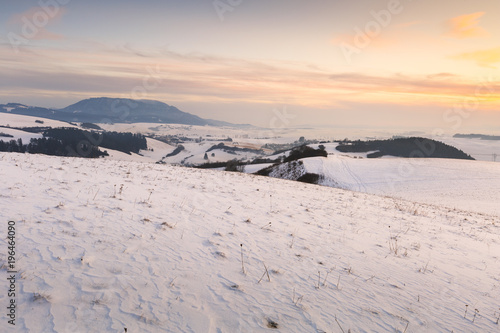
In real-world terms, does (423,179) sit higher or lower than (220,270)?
lower

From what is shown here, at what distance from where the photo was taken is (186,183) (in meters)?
16.3

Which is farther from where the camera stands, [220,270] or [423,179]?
[423,179]

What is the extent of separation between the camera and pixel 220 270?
19.8 feet

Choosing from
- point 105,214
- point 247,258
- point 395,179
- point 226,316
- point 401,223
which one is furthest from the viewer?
point 395,179

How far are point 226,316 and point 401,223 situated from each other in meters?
12.2

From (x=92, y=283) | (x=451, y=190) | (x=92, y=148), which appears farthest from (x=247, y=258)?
(x=92, y=148)

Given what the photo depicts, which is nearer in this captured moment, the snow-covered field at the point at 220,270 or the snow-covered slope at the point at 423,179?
the snow-covered field at the point at 220,270

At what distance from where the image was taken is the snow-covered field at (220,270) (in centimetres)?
439

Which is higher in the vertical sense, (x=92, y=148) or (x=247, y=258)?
(x=247, y=258)

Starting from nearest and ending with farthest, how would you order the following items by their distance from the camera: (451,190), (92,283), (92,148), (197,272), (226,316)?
(226,316)
(92,283)
(197,272)
(451,190)
(92,148)

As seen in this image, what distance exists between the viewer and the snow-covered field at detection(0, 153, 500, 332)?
173 inches

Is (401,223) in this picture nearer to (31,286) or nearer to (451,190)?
(31,286)

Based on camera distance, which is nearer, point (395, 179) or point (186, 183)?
point (186, 183)

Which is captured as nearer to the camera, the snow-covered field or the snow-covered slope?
the snow-covered field
